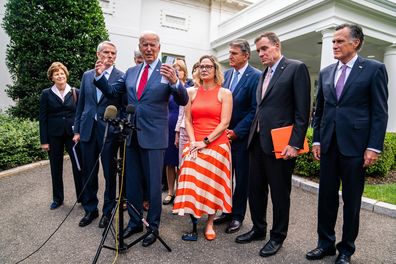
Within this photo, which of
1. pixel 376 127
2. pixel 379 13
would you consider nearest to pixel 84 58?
pixel 376 127

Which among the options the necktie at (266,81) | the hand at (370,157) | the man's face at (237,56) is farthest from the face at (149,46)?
the hand at (370,157)

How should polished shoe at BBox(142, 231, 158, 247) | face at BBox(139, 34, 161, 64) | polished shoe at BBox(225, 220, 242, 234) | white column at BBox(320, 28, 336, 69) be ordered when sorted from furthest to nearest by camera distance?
white column at BBox(320, 28, 336, 69) < polished shoe at BBox(225, 220, 242, 234) < polished shoe at BBox(142, 231, 158, 247) < face at BBox(139, 34, 161, 64)

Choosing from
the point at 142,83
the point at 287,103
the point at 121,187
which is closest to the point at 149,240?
the point at 121,187

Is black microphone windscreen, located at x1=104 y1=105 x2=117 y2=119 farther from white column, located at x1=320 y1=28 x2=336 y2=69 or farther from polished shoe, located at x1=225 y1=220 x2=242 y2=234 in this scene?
white column, located at x1=320 y1=28 x2=336 y2=69

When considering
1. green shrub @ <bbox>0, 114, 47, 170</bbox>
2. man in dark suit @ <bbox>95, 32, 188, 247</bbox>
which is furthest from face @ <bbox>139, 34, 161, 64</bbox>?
green shrub @ <bbox>0, 114, 47, 170</bbox>

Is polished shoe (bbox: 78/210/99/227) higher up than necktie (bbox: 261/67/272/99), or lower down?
lower down

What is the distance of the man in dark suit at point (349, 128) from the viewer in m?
2.50

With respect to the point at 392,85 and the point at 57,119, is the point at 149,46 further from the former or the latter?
the point at 392,85

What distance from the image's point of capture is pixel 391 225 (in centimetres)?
376

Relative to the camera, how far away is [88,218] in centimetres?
356

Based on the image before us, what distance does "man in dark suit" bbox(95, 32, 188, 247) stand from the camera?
9.73 feet

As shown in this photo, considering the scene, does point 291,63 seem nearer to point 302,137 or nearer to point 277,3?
point 302,137

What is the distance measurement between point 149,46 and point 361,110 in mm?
2170

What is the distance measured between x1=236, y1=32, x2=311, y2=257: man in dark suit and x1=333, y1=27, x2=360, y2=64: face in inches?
13.4
